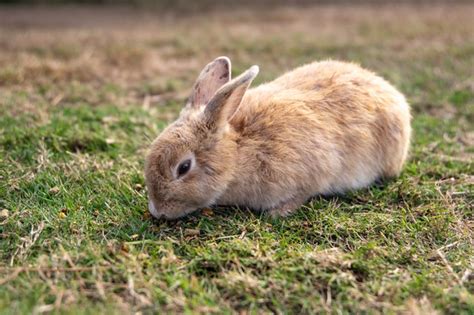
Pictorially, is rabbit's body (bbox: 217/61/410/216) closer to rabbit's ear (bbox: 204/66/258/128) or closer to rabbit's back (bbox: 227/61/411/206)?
rabbit's back (bbox: 227/61/411/206)

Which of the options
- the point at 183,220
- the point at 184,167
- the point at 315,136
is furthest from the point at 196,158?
the point at 315,136

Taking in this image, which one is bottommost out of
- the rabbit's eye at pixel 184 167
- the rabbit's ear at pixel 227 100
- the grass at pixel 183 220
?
the grass at pixel 183 220

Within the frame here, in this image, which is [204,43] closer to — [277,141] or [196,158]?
[277,141]

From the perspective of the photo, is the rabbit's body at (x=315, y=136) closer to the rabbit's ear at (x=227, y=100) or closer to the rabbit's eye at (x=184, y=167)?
the rabbit's ear at (x=227, y=100)

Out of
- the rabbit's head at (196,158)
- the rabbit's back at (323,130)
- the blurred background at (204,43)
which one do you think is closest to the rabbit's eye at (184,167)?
the rabbit's head at (196,158)

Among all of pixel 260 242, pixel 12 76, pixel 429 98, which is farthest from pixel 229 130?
pixel 12 76

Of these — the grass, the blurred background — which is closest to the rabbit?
the grass

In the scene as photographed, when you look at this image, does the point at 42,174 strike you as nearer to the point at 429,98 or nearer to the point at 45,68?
the point at 45,68
